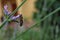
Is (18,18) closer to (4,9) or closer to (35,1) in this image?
(4,9)

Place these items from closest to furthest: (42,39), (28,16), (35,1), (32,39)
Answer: (32,39)
(42,39)
(35,1)
(28,16)

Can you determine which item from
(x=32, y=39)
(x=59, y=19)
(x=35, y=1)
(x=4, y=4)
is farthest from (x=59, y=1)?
(x=4, y=4)

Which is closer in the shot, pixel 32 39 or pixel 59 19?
pixel 32 39

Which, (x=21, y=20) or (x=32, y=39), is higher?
(x=32, y=39)

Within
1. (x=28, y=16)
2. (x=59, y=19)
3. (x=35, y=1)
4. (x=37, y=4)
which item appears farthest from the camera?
(x=28, y=16)

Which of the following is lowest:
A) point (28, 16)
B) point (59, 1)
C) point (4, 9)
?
point (4, 9)

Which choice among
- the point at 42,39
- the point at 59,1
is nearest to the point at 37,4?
the point at 59,1

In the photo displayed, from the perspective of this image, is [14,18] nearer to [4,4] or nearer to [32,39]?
[4,4]

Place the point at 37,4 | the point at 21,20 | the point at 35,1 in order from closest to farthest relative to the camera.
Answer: the point at 21,20 → the point at 37,4 → the point at 35,1

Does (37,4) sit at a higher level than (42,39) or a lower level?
higher
